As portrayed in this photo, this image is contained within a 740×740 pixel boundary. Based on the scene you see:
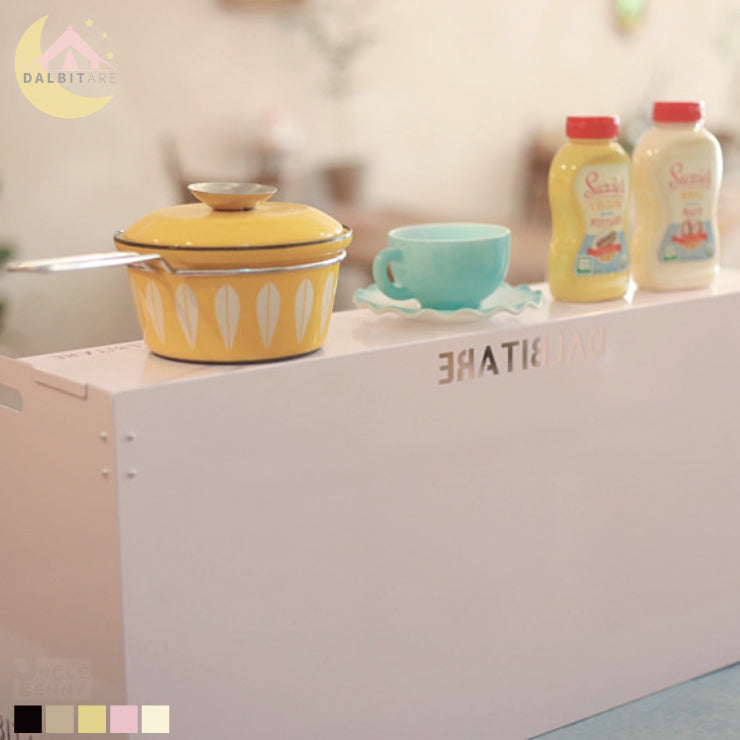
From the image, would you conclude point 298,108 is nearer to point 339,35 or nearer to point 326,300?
point 339,35

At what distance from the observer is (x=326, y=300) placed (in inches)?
45.5

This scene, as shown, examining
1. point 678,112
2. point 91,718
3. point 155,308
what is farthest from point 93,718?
point 678,112

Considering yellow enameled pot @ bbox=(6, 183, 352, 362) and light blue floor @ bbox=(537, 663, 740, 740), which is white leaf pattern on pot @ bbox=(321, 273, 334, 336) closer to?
yellow enameled pot @ bbox=(6, 183, 352, 362)

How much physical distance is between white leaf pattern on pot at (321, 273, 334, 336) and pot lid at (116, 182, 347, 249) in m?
0.05

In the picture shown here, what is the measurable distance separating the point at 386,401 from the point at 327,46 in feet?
1.63

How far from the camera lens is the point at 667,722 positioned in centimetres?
139

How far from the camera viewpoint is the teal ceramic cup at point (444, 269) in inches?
49.2

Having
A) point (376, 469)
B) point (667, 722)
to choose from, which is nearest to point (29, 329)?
point (376, 469)

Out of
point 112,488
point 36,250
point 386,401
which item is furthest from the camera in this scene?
point 36,250

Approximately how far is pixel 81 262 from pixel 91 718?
417 millimetres

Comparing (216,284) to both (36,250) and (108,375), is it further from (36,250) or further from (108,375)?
(36,250)

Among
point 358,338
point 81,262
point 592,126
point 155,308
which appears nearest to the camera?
point 81,262

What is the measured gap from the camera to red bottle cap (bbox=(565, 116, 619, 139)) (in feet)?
4.38

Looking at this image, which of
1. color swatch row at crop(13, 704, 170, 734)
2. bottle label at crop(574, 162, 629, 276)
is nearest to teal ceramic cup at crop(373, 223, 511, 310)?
bottle label at crop(574, 162, 629, 276)
